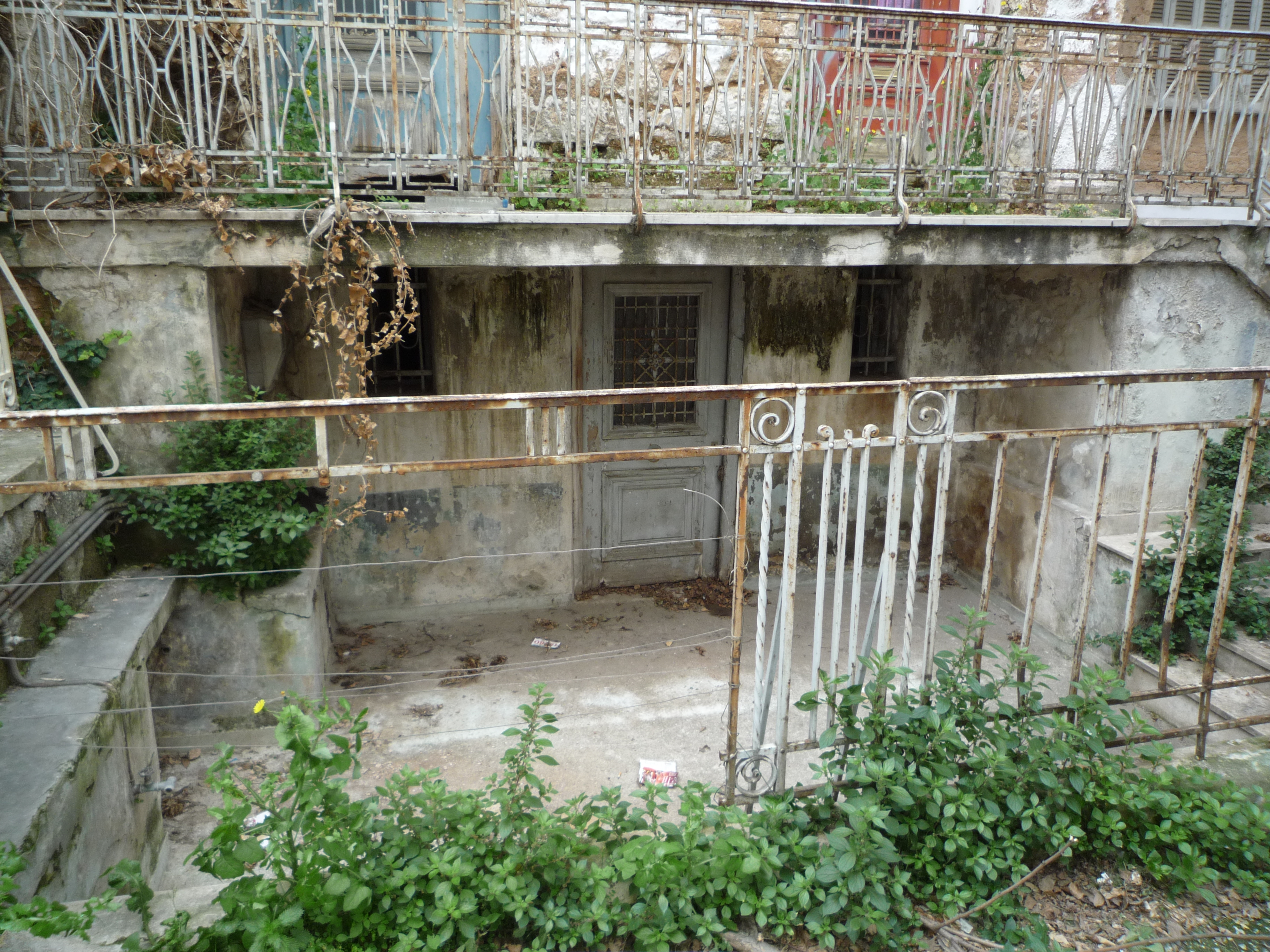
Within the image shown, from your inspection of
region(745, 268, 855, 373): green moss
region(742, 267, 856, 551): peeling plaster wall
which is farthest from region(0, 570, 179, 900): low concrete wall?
region(745, 268, 855, 373): green moss

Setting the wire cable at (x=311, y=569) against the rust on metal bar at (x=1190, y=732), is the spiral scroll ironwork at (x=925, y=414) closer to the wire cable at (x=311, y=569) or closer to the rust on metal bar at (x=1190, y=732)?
the rust on metal bar at (x=1190, y=732)

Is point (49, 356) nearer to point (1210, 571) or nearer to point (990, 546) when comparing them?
point (990, 546)

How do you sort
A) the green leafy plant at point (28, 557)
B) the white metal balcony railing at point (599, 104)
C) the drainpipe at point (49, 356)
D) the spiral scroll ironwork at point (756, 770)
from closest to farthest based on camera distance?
the spiral scroll ironwork at point (756, 770), the green leafy plant at point (28, 557), the drainpipe at point (49, 356), the white metal balcony railing at point (599, 104)

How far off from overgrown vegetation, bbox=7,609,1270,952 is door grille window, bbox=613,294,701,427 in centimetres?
455

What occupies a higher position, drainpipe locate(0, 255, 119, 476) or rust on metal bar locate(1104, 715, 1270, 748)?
drainpipe locate(0, 255, 119, 476)

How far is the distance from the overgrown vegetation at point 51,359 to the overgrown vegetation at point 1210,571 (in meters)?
6.66

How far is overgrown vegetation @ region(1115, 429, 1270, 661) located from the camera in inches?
221

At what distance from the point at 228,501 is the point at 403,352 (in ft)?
8.01

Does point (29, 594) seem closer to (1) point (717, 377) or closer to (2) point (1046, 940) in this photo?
(2) point (1046, 940)

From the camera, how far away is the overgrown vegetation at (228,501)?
4887mm

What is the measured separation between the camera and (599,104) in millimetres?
5266

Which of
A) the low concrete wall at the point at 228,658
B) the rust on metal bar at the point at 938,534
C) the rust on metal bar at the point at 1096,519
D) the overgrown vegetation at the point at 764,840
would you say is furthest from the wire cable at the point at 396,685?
the rust on metal bar at the point at 1096,519

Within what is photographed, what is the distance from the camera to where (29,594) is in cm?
382

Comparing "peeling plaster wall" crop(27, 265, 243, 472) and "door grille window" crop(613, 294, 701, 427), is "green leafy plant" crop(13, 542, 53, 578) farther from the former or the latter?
"door grille window" crop(613, 294, 701, 427)
